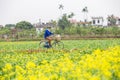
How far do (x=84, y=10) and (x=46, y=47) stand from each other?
85.7 metres

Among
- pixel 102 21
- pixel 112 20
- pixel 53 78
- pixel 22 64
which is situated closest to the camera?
pixel 53 78

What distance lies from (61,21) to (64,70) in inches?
2847

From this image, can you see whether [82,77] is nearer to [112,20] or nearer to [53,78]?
[53,78]

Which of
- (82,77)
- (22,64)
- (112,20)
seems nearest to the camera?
(82,77)

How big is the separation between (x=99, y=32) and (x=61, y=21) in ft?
79.8

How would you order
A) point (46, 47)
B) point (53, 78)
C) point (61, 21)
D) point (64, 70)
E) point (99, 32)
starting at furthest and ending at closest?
point (61, 21), point (99, 32), point (46, 47), point (64, 70), point (53, 78)

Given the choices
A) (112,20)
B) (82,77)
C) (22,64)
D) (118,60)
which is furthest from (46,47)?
(112,20)

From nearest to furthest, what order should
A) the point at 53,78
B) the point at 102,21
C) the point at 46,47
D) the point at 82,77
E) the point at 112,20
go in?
the point at 82,77 < the point at 53,78 < the point at 46,47 < the point at 112,20 < the point at 102,21

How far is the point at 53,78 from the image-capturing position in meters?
6.07

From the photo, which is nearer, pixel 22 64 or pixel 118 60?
pixel 118 60

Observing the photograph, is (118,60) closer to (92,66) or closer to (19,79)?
(92,66)

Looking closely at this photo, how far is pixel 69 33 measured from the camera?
5878 cm

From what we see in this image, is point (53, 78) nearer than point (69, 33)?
Yes

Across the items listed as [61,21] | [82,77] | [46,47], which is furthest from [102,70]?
[61,21]
